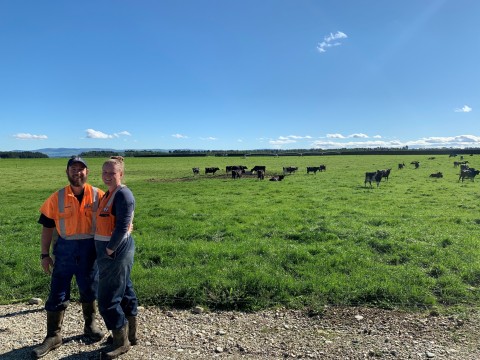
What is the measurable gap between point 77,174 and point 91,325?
2.09 metres

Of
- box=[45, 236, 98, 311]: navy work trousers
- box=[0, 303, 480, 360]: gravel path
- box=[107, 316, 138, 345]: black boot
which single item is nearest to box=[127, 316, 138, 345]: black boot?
box=[107, 316, 138, 345]: black boot

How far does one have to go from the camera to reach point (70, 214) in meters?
4.80

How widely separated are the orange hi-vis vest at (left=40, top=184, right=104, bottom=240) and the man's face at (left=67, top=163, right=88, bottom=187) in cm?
15

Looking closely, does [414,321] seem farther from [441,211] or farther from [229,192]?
[229,192]

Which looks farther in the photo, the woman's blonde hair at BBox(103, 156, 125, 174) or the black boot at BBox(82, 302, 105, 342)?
the black boot at BBox(82, 302, 105, 342)

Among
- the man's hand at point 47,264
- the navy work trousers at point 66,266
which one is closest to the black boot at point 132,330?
the navy work trousers at point 66,266

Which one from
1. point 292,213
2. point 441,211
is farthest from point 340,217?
point 441,211

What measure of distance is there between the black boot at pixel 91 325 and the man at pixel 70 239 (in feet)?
0.04

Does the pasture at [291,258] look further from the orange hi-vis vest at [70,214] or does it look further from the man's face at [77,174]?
the man's face at [77,174]

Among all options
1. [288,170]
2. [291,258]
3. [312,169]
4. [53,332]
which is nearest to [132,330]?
[53,332]

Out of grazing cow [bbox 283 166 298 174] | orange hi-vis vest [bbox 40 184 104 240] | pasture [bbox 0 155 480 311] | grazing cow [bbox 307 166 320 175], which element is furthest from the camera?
grazing cow [bbox 283 166 298 174]

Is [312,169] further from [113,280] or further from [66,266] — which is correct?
[113,280]

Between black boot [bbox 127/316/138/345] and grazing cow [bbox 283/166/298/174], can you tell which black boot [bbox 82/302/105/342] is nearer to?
black boot [bbox 127/316/138/345]

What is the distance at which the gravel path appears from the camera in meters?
4.54
